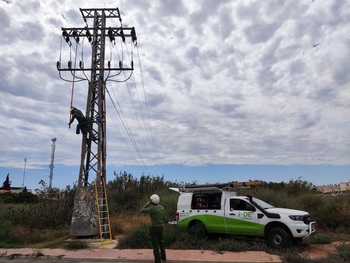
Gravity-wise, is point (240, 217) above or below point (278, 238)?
above

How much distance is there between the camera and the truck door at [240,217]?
1246cm

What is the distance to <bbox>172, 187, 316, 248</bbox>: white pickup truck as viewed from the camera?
1178cm

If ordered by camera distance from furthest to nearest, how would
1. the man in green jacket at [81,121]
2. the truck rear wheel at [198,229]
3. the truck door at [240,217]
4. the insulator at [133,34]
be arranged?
the insulator at [133,34] → the man in green jacket at [81,121] → the truck rear wheel at [198,229] → the truck door at [240,217]

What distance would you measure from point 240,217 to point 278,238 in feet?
4.97

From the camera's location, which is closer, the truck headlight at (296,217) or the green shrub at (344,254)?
the green shrub at (344,254)

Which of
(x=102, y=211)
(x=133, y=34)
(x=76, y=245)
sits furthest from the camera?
(x=133, y=34)

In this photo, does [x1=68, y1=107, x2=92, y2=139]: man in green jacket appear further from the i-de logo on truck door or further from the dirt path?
the dirt path

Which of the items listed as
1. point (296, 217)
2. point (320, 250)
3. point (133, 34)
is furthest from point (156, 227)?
point (133, 34)

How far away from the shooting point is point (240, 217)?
12719 mm

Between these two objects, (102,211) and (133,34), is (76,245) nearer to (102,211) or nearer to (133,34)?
(102,211)

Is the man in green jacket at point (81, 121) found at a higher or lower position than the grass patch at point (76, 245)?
higher

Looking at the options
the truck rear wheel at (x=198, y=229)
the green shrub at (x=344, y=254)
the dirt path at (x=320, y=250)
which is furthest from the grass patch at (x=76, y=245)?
the green shrub at (x=344, y=254)

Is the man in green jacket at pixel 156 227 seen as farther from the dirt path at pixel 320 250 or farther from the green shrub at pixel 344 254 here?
the green shrub at pixel 344 254

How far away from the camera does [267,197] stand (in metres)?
19.2
